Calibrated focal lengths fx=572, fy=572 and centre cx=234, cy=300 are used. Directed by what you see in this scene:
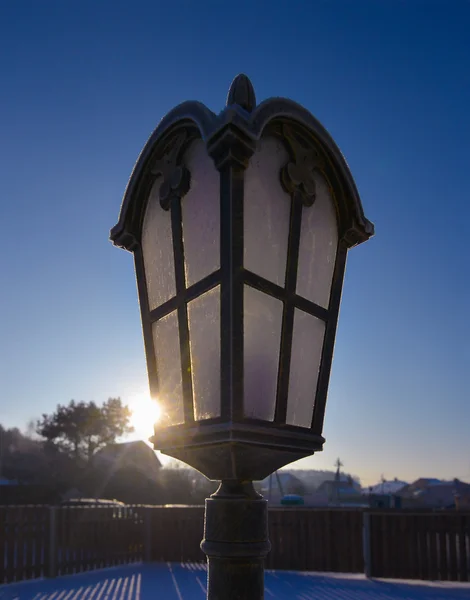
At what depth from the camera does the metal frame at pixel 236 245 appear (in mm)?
1511

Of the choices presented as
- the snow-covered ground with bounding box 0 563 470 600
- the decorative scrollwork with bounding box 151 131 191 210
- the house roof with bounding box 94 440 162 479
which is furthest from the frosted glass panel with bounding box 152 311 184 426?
the house roof with bounding box 94 440 162 479

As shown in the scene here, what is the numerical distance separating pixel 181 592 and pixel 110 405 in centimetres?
2349

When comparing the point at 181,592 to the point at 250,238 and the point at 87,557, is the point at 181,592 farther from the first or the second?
the point at 250,238

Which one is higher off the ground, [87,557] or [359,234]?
[359,234]

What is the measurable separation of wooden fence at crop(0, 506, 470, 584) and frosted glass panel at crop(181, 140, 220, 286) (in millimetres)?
9999

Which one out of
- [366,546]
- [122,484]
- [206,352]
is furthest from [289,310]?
[122,484]

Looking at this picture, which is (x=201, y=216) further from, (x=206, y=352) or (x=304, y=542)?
(x=304, y=542)

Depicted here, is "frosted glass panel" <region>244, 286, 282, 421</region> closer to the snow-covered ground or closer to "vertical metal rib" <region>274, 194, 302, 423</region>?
"vertical metal rib" <region>274, 194, 302, 423</region>

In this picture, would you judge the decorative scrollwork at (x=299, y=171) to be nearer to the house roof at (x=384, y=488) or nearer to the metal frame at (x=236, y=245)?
the metal frame at (x=236, y=245)

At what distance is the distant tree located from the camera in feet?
101

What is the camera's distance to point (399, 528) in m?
10.5

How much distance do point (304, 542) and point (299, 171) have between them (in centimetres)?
1071

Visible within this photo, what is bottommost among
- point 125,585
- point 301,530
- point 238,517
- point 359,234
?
point 125,585

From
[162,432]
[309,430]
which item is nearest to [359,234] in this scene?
[309,430]
